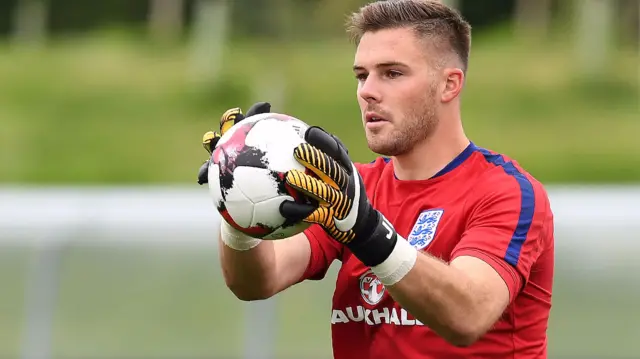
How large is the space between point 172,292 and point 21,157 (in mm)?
13605

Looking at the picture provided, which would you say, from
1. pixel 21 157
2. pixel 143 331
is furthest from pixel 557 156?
pixel 143 331

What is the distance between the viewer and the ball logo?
3703 millimetres

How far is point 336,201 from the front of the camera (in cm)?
298

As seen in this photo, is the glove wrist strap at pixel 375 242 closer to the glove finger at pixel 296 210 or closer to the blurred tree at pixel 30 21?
the glove finger at pixel 296 210

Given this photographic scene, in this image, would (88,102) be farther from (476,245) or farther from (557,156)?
(476,245)

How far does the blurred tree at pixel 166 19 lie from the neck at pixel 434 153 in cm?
2506

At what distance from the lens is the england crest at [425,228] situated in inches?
144

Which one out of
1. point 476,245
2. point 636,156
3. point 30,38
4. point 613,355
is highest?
point 30,38

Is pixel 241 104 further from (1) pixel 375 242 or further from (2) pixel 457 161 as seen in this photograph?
(1) pixel 375 242

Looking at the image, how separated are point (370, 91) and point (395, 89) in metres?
0.09

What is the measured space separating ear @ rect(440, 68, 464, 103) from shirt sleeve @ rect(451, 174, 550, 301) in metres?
0.41

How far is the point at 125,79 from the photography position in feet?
85.4

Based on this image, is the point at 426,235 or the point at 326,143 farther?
the point at 426,235

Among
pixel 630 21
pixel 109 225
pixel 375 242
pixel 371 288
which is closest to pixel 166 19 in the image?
pixel 630 21
